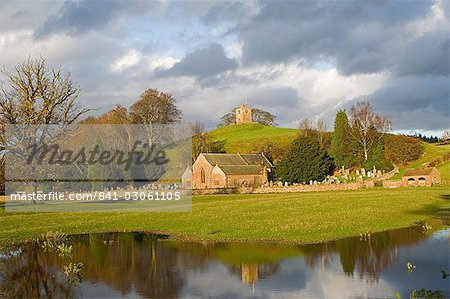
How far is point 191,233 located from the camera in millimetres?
27516

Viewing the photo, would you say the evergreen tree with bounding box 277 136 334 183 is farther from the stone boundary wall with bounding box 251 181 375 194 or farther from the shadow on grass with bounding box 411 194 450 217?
the shadow on grass with bounding box 411 194 450 217

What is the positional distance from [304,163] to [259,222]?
52000 mm

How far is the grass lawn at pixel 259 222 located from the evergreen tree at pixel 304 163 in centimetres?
3716

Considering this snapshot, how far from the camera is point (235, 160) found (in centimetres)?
9112

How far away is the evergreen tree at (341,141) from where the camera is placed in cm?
9512

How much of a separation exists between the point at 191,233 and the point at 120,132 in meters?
79.5

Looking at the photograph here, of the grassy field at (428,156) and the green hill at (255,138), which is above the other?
the green hill at (255,138)

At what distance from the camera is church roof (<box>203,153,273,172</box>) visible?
88.3 meters

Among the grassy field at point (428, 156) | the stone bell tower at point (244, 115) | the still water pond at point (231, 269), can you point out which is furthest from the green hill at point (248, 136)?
the still water pond at point (231, 269)

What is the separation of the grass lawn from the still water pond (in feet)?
8.02

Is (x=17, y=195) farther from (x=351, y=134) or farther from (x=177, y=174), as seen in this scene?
(x=351, y=134)

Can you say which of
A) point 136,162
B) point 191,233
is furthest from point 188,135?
point 191,233

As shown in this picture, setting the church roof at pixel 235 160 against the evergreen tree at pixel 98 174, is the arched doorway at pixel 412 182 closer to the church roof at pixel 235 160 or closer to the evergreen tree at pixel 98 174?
the church roof at pixel 235 160

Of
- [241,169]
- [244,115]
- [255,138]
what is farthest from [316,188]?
[244,115]
